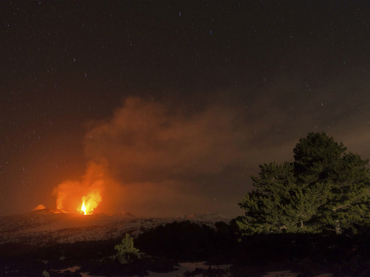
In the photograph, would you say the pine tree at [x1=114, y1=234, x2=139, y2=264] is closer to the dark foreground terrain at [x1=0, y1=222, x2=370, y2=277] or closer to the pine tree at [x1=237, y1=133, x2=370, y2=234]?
the dark foreground terrain at [x1=0, y1=222, x2=370, y2=277]

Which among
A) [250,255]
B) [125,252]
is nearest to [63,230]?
[125,252]

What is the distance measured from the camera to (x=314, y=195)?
71.4ft

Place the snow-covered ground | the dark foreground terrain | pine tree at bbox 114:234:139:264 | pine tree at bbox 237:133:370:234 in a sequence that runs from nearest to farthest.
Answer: the dark foreground terrain, pine tree at bbox 237:133:370:234, pine tree at bbox 114:234:139:264, the snow-covered ground

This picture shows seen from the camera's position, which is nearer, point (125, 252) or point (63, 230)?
point (125, 252)

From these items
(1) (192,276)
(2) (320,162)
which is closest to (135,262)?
(1) (192,276)

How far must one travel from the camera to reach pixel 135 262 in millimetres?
23812

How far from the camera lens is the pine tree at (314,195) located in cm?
2100

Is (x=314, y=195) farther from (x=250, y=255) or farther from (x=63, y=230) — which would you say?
(x=63, y=230)

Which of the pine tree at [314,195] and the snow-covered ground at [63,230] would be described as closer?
the pine tree at [314,195]

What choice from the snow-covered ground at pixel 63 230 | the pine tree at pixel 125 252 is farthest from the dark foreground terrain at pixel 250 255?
the snow-covered ground at pixel 63 230

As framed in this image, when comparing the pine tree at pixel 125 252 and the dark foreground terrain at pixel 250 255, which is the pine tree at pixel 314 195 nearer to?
the dark foreground terrain at pixel 250 255

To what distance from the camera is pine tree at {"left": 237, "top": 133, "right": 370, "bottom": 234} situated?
21000mm

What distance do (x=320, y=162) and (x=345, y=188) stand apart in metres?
2.85

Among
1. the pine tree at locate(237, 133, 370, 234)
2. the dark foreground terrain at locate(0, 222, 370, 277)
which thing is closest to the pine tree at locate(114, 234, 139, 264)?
the dark foreground terrain at locate(0, 222, 370, 277)
